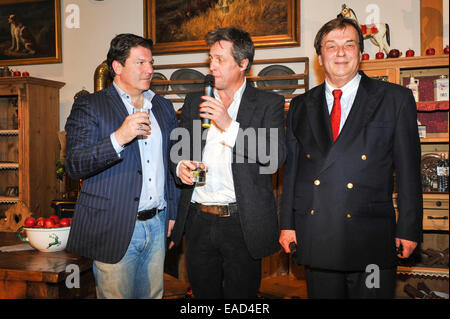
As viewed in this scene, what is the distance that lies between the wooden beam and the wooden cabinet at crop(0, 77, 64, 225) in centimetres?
396

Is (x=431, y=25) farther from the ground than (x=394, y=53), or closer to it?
farther from the ground

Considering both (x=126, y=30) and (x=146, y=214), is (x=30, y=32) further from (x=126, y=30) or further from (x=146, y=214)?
(x=146, y=214)

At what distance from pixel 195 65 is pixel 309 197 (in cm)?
278

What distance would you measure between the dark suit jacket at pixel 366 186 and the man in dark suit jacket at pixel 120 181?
0.77 m

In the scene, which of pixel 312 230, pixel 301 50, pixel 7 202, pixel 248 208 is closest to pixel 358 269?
pixel 312 230

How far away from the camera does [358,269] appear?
175 centimetres

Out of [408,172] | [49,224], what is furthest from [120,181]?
[408,172]

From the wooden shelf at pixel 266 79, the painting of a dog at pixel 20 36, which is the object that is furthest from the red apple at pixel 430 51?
the painting of a dog at pixel 20 36

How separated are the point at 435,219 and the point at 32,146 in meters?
4.13

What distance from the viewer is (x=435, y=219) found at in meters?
3.38

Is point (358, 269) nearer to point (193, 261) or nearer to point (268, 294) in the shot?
point (193, 261)

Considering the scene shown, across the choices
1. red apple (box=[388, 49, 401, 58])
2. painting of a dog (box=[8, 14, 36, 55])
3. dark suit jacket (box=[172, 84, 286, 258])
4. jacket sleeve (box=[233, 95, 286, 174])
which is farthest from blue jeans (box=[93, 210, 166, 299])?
painting of a dog (box=[8, 14, 36, 55])

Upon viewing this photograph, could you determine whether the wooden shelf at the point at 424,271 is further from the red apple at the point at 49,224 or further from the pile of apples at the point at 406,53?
the red apple at the point at 49,224

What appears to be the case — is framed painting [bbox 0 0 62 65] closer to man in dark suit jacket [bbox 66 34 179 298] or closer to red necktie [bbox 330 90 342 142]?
man in dark suit jacket [bbox 66 34 179 298]
